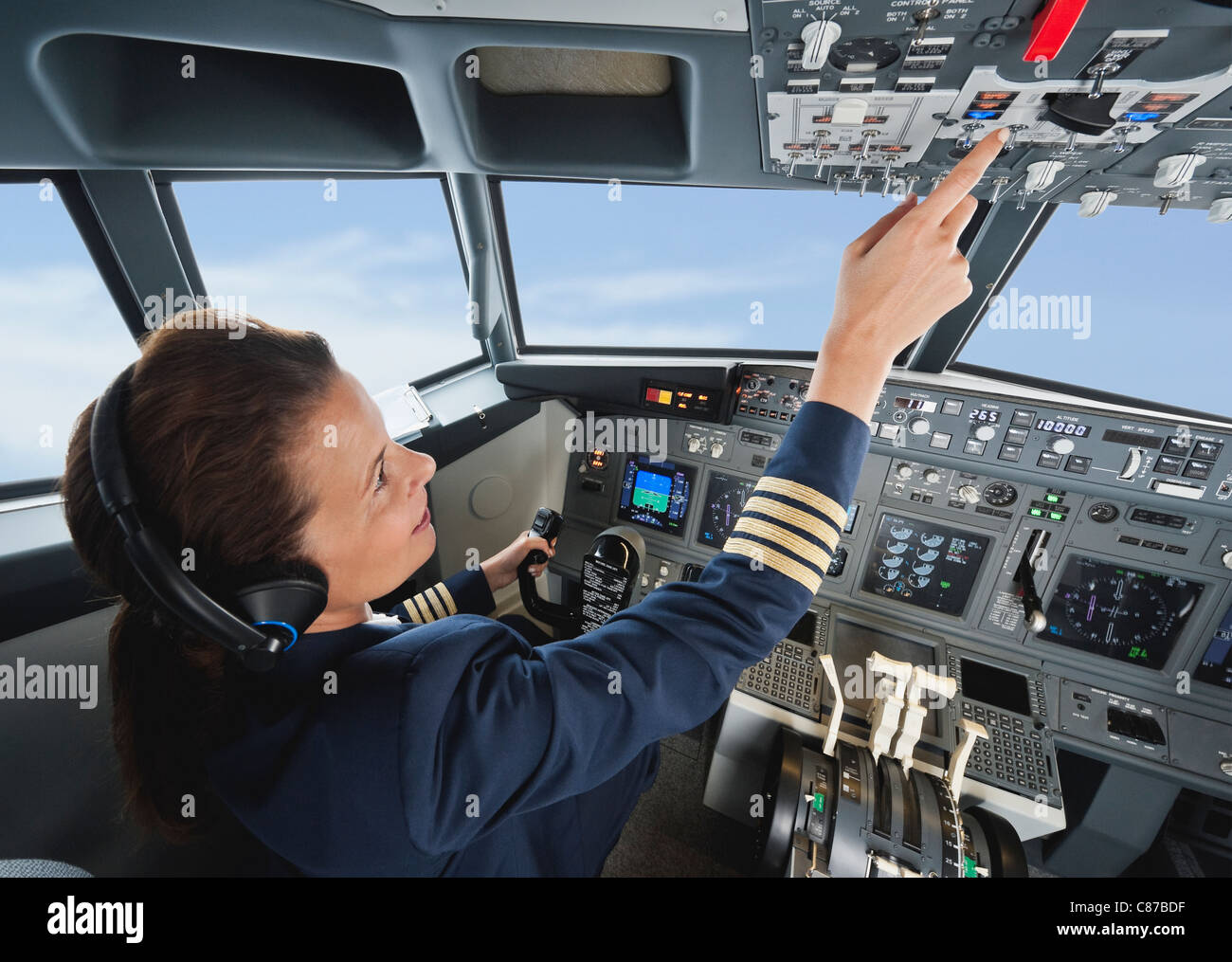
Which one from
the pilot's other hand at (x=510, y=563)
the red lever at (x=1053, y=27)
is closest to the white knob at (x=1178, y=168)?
the red lever at (x=1053, y=27)

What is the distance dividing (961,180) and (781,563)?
498 mm

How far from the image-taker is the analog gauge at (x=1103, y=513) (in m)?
1.82

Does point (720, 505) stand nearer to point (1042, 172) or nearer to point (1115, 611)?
point (1115, 611)

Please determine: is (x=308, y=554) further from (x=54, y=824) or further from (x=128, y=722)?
(x=54, y=824)

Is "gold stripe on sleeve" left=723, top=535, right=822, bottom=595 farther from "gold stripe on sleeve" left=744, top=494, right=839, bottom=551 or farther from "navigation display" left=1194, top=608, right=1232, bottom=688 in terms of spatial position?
"navigation display" left=1194, top=608, right=1232, bottom=688

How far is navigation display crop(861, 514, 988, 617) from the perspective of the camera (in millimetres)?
2072

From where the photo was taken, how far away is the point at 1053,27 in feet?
1.98

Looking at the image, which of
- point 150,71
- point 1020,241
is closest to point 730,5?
point 150,71

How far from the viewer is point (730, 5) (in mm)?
732

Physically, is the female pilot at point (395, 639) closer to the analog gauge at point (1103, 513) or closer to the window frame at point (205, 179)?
the window frame at point (205, 179)

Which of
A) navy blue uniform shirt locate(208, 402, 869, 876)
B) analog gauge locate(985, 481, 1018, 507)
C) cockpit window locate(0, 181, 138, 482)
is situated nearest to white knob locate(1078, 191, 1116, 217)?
navy blue uniform shirt locate(208, 402, 869, 876)
